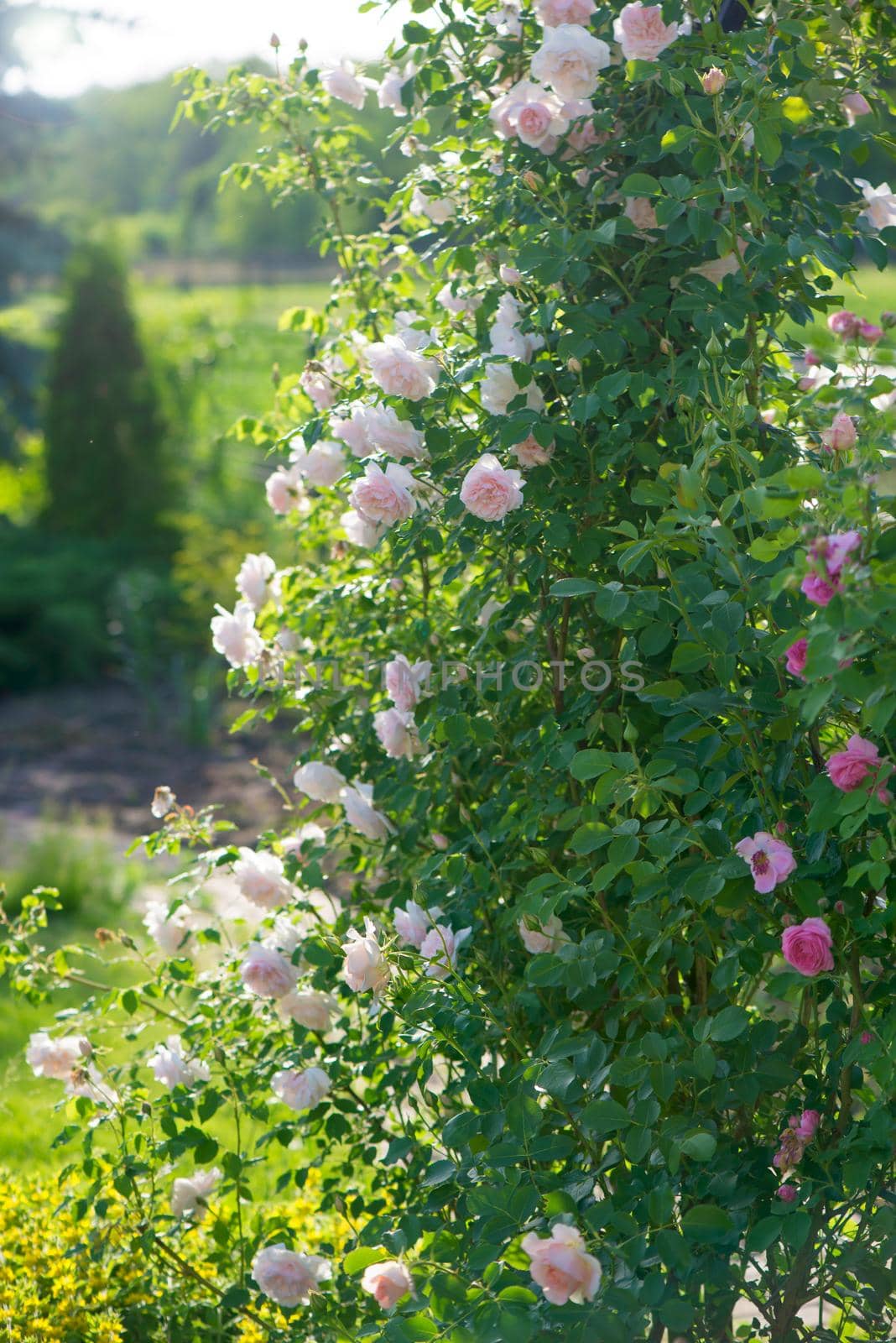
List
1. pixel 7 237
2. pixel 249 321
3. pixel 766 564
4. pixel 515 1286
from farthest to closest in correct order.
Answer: pixel 249 321 → pixel 7 237 → pixel 766 564 → pixel 515 1286

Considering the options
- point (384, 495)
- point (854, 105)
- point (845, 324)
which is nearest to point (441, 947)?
point (384, 495)

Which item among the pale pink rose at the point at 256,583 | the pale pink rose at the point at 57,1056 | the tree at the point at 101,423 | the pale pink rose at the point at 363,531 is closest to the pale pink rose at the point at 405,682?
the pale pink rose at the point at 363,531

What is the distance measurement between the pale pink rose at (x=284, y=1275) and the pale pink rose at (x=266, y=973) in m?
0.36

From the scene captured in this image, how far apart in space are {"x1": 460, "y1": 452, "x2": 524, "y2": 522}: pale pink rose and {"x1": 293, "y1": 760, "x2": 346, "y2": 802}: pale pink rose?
0.64m

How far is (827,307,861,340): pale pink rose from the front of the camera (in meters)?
1.42

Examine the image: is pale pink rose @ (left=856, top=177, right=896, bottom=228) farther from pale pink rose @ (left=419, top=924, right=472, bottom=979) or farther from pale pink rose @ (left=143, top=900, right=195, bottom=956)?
pale pink rose @ (left=143, top=900, right=195, bottom=956)

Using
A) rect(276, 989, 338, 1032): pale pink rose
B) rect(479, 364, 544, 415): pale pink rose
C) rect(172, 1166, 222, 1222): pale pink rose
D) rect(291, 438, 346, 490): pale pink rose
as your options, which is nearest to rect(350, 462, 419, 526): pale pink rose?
rect(479, 364, 544, 415): pale pink rose

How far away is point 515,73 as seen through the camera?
1872 mm

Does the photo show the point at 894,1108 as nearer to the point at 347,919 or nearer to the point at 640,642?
the point at 640,642

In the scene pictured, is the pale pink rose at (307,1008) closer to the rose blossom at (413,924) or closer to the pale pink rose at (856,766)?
the rose blossom at (413,924)

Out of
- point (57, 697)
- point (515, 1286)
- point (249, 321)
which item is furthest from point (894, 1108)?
point (249, 321)

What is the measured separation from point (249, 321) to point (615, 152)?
19961mm

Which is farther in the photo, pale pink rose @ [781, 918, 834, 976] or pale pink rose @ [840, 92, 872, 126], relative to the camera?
pale pink rose @ [840, 92, 872, 126]

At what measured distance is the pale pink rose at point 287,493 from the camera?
2.20 metres
